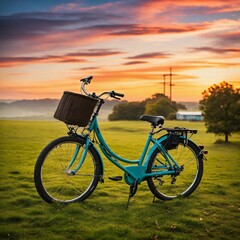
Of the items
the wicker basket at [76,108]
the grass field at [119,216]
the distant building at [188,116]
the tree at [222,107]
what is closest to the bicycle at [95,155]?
the wicker basket at [76,108]

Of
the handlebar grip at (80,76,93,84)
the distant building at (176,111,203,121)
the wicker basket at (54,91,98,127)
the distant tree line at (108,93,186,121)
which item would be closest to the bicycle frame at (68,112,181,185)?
the wicker basket at (54,91,98,127)

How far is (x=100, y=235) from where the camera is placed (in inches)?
164

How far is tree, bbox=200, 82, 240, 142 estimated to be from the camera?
21734mm

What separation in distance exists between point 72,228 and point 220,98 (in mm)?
18700

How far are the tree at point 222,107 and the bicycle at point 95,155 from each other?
1620 centimetres

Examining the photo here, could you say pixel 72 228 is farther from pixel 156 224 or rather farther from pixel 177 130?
pixel 177 130

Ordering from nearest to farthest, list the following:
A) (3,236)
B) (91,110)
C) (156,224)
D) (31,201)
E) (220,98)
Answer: (3,236), (156,224), (91,110), (31,201), (220,98)

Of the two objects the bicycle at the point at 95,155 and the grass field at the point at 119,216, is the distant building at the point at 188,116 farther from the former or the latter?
the grass field at the point at 119,216

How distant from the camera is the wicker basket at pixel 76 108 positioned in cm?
482

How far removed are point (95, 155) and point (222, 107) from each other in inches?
704

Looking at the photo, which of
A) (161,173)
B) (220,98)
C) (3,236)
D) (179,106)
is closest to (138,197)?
(161,173)

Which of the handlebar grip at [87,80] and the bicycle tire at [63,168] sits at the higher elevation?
the handlebar grip at [87,80]

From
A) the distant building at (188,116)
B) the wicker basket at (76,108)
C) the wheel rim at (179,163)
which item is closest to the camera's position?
the wicker basket at (76,108)

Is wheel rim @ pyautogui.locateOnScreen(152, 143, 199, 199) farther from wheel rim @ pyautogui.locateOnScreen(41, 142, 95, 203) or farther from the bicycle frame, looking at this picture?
wheel rim @ pyautogui.locateOnScreen(41, 142, 95, 203)
